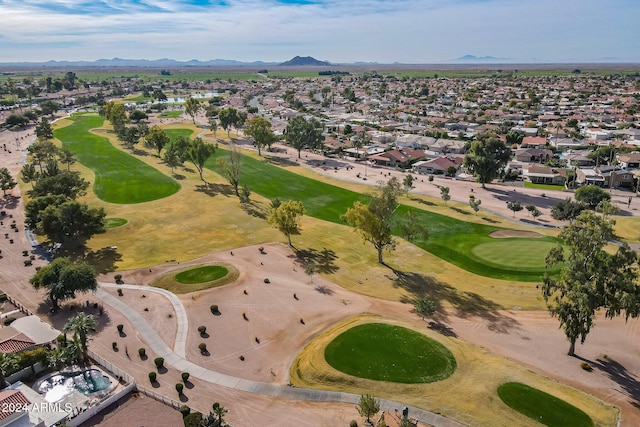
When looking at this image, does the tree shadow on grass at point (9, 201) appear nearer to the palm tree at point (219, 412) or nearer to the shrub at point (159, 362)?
the shrub at point (159, 362)

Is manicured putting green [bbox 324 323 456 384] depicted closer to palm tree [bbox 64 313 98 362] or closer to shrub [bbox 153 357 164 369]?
shrub [bbox 153 357 164 369]

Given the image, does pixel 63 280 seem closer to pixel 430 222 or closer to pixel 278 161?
pixel 430 222

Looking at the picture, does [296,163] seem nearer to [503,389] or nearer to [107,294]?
[107,294]

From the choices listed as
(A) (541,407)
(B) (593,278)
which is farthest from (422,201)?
(A) (541,407)

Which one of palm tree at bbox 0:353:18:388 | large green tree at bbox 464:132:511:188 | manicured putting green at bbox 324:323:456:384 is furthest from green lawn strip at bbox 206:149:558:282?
palm tree at bbox 0:353:18:388

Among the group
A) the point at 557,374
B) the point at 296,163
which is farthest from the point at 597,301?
the point at 296,163
